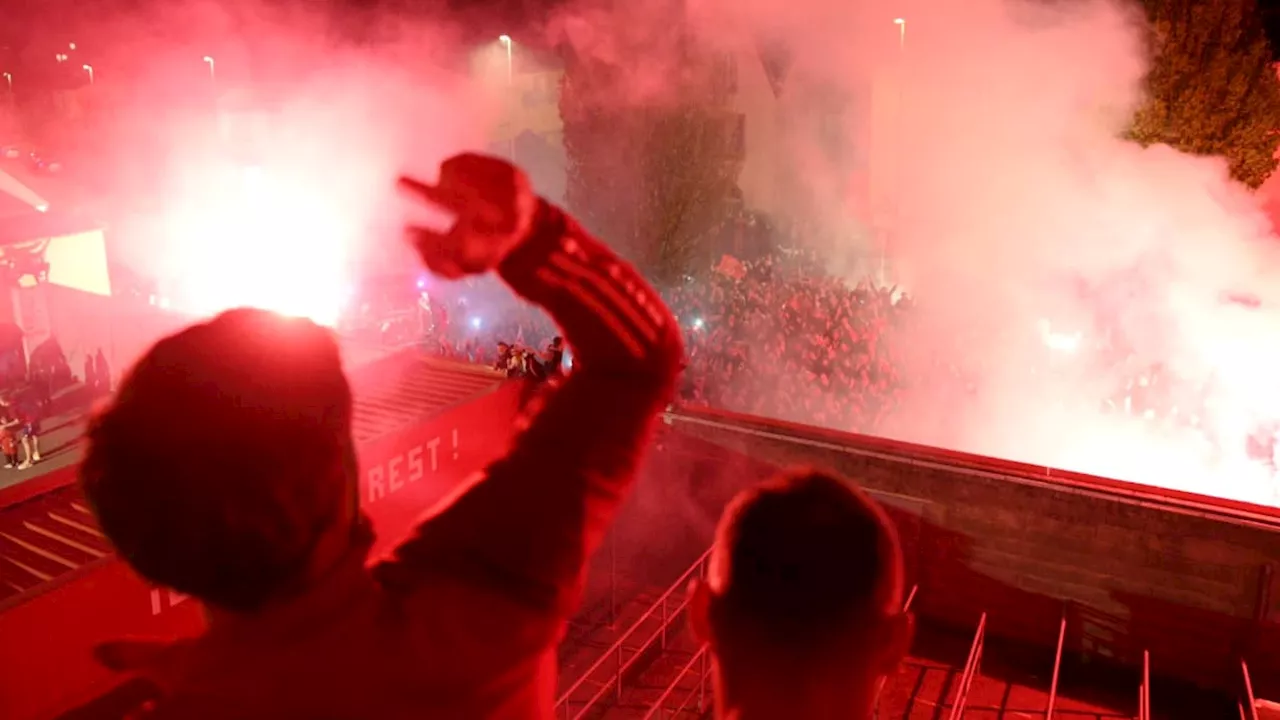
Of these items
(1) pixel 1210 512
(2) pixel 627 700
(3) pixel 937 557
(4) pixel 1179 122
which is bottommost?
(2) pixel 627 700

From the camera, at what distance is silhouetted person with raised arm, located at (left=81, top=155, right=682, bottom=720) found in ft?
2.96

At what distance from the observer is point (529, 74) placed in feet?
67.1

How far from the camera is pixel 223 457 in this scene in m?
0.88

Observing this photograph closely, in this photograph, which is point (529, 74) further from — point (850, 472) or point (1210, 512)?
point (1210, 512)

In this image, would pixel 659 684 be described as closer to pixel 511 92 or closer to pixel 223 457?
pixel 223 457

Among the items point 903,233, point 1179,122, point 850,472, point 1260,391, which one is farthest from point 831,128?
point 850,472

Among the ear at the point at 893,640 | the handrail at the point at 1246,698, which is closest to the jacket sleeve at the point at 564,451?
the ear at the point at 893,640

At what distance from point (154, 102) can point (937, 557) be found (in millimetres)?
12937

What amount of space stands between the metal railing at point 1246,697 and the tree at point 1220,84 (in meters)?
6.73

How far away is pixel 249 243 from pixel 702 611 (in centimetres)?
1548

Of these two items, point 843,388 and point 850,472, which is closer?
point 850,472

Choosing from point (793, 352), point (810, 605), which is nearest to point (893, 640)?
point (810, 605)

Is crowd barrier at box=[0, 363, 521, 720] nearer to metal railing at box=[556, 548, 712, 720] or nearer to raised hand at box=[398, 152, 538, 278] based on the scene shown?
metal railing at box=[556, 548, 712, 720]

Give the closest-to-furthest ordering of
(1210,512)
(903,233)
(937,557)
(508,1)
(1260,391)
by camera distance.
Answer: (1210,512) < (937,557) < (1260,391) < (903,233) < (508,1)
